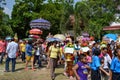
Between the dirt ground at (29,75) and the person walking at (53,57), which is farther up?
the person walking at (53,57)

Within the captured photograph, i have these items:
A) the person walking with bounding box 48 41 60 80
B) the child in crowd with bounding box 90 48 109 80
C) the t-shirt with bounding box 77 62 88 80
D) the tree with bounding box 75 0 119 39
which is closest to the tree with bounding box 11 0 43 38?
the tree with bounding box 75 0 119 39

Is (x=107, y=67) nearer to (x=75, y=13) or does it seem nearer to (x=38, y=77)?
(x=38, y=77)

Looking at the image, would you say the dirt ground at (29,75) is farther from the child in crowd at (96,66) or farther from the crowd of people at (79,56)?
the child in crowd at (96,66)

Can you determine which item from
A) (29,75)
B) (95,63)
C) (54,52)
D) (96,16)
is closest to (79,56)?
(95,63)

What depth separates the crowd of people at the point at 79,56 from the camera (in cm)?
934

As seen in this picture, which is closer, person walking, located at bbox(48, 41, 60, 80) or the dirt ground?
person walking, located at bbox(48, 41, 60, 80)

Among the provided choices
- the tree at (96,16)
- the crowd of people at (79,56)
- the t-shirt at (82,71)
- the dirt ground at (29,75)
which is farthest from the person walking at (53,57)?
the tree at (96,16)

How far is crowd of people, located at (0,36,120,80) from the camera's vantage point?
30.7 ft

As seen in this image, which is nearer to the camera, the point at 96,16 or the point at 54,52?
the point at 54,52

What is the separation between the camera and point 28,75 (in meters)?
16.6

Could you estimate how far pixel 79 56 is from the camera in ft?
32.4

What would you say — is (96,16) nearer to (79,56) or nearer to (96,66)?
(96,66)

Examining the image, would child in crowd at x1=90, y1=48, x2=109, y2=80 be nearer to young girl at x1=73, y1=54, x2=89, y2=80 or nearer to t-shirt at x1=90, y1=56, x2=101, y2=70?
t-shirt at x1=90, y1=56, x2=101, y2=70

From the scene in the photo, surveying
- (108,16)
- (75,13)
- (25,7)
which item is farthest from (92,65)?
(25,7)
